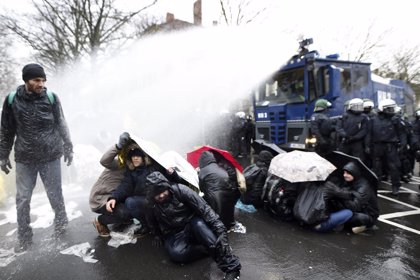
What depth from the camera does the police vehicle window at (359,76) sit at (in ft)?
26.1

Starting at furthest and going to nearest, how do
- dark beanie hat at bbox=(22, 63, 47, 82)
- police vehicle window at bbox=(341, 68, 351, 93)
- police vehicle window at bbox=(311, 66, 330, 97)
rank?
police vehicle window at bbox=(341, 68, 351, 93)
police vehicle window at bbox=(311, 66, 330, 97)
dark beanie hat at bbox=(22, 63, 47, 82)

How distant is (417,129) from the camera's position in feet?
23.8

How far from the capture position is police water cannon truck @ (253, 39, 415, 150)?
7.40m

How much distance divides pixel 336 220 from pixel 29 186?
375 cm

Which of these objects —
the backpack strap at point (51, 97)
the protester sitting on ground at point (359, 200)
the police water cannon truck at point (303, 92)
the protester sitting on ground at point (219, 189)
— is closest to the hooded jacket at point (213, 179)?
the protester sitting on ground at point (219, 189)

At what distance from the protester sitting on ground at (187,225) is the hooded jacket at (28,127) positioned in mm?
1504

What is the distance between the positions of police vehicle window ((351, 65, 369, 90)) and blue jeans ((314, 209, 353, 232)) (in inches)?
211

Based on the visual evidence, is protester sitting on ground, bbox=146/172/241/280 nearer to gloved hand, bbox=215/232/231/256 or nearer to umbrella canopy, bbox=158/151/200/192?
gloved hand, bbox=215/232/231/256

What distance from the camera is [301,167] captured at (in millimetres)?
3699

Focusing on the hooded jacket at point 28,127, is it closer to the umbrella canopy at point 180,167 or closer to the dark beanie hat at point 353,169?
the umbrella canopy at point 180,167

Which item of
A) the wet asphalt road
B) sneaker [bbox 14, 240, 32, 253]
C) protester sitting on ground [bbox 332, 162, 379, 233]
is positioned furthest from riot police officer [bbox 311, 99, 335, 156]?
sneaker [bbox 14, 240, 32, 253]

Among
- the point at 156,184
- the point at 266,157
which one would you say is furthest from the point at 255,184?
the point at 156,184

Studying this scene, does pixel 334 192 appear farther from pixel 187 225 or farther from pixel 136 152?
pixel 136 152

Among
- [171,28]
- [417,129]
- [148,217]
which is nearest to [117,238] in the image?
[148,217]
